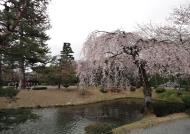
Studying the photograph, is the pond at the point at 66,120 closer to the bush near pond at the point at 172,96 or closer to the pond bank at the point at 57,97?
the pond bank at the point at 57,97

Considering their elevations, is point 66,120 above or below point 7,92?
below

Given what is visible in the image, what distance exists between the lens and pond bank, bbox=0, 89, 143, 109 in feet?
139

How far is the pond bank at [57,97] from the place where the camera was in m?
42.3

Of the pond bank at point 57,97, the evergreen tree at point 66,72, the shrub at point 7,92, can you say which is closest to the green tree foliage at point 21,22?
the shrub at point 7,92

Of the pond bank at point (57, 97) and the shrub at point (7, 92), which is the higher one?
the shrub at point (7, 92)

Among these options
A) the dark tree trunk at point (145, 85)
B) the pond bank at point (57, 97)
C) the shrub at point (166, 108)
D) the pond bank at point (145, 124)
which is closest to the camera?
the pond bank at point (145, 124)

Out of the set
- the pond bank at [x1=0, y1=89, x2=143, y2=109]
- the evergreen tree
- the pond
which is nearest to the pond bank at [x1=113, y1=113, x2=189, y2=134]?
the pond

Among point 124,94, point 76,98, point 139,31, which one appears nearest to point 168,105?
point 139,31

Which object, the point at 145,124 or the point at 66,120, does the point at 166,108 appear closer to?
the point at 145,124

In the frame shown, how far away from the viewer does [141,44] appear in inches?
1028

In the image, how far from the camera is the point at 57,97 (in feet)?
152

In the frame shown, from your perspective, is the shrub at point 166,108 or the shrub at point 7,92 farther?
the shrub at point 166,108

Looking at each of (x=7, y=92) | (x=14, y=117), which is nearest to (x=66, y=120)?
(x=14, y=117)

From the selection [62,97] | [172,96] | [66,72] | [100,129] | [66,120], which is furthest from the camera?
[66,72]
